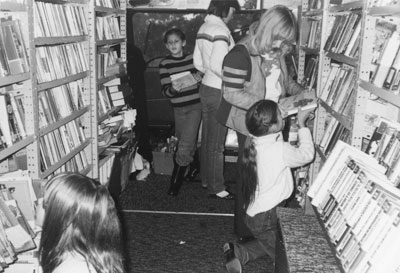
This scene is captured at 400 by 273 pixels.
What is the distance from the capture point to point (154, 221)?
4359mm

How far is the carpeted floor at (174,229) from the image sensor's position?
11.7 ft

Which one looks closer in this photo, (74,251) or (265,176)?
(74,251)

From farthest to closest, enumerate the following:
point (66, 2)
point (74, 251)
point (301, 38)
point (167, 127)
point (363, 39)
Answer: point (167, 127) < point (301, 38) < point (66, 2) < point (363, 39) < point (74, 251)

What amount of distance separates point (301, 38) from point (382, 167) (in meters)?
3.19

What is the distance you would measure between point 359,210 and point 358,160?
0.43 m

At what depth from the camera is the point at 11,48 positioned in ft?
8.82

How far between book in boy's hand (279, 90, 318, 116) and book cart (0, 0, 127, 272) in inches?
58.3

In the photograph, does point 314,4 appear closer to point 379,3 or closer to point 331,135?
point 331,135

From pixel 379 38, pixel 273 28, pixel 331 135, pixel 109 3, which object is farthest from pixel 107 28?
pixel 379 38

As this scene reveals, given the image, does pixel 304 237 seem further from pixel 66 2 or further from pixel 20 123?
pixel 66 2

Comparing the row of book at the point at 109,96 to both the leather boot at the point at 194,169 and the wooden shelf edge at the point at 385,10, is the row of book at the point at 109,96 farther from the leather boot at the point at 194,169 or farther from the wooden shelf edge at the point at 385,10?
the wooden shelf edge at the point at 385,10

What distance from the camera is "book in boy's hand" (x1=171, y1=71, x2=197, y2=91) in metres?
5.07

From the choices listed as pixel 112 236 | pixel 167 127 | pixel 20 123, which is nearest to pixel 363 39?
pixel 112 236

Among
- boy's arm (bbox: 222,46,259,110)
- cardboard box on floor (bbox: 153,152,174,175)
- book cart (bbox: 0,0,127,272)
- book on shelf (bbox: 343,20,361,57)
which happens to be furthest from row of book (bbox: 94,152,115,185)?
book on shelf (bbox: 343,20,361,57)
